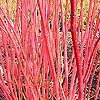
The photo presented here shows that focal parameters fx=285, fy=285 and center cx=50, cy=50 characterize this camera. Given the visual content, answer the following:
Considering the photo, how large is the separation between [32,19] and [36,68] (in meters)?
0.28

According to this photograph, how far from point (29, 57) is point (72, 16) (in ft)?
2.97

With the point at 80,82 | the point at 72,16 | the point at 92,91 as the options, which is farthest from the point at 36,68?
the point at 92,91

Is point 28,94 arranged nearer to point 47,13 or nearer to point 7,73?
point 7,73

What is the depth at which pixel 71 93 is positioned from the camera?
1.33 meters

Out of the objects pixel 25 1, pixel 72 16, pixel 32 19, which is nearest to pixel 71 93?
pixel 32 19

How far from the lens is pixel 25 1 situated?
4.60 feet

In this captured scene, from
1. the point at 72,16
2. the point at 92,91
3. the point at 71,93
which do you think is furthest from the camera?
the point at 92,91

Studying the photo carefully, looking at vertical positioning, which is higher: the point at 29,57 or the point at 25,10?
the point at 25,10

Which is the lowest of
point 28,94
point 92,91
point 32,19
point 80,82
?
point 92,91

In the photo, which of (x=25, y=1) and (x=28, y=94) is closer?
(x=25, y=1)

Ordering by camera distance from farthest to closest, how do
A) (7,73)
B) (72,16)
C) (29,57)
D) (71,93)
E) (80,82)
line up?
1. (29,57)
2. (7,73)
3. (71,93)
4. (80,82)
5. (72,16)

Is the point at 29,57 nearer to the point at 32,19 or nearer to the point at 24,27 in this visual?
the point at 24,27

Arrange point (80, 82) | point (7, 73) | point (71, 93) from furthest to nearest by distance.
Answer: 1. point (7, 73)
2. point (71, 93)
3. point (80, 82)

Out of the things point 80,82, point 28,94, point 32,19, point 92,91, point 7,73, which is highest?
point 32,19
